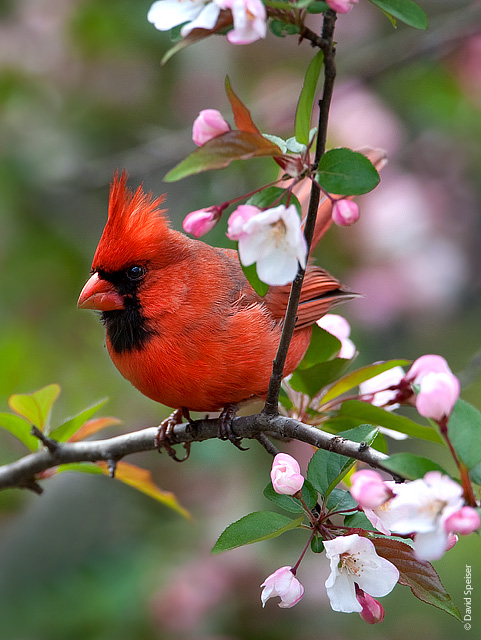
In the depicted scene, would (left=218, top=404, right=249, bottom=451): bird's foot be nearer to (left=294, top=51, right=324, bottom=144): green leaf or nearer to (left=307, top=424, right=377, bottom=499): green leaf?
(left=307, top=424, right=377, bottom=499): green leaf

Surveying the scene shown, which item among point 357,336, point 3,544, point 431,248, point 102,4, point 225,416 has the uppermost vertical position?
point 102,4

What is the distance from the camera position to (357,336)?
16.4ft

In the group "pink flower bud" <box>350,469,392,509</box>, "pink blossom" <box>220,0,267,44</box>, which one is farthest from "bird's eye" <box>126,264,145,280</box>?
"pink flower bud" <box>350,469,392,509</box>

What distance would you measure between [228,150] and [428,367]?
62 cm

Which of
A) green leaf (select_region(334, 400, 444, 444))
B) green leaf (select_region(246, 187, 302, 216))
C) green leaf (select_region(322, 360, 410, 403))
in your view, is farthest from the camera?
green leaf (select_region(322, 360, 410, 403))

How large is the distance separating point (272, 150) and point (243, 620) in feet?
10.6

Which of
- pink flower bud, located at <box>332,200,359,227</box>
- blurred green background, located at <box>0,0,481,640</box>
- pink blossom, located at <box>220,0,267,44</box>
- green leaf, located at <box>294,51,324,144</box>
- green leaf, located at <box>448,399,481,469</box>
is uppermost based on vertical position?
pink blossom, located at <box>220,0,267,44</box>

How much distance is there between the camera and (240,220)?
5.18ft

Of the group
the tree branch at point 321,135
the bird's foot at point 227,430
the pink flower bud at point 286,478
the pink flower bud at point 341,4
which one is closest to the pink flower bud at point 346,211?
the tree branch at point 321,135

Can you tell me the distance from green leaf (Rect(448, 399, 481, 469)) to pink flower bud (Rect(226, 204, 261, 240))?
0.52 meters

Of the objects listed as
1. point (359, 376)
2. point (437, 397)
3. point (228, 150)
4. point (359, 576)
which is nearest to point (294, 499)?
point (359, 576)

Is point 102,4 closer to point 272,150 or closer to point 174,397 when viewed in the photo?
point 174,397

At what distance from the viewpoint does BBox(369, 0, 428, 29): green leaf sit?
154 centimetres

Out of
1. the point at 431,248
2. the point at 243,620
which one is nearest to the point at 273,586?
the point at 243,620
